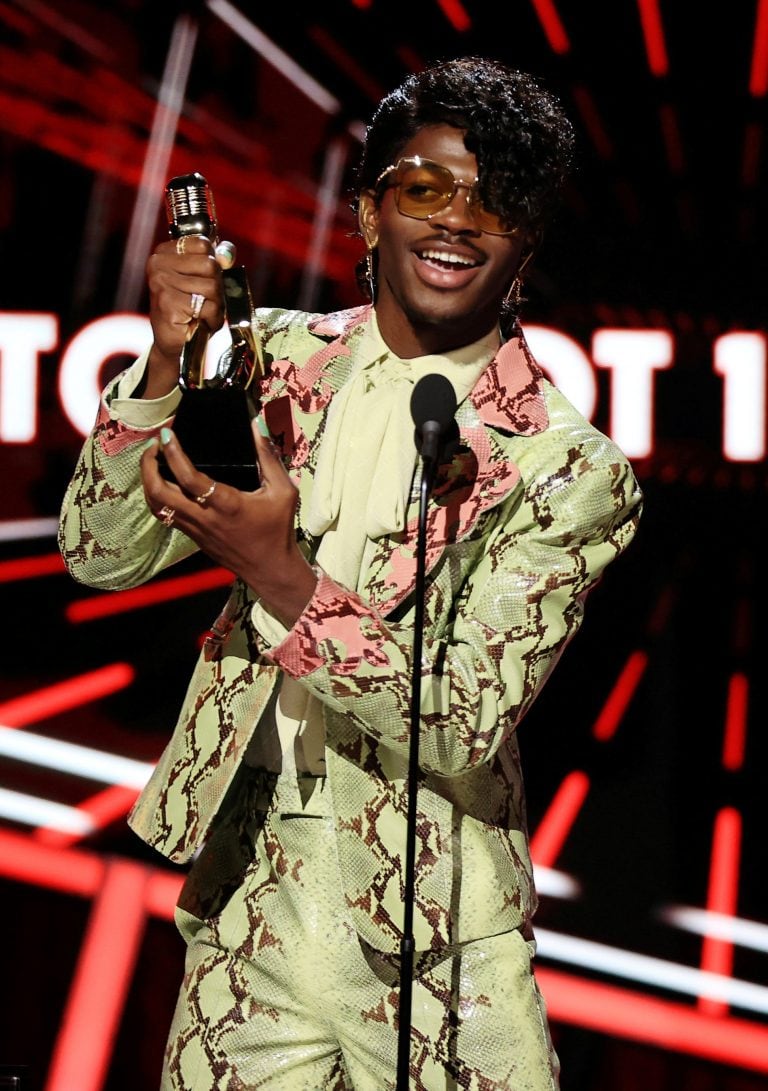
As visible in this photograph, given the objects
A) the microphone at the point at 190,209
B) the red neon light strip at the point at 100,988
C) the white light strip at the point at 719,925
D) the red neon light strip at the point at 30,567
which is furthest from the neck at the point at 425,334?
the red neon light strip at the point at 30,567

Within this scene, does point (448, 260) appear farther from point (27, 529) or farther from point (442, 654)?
point (27, 529)

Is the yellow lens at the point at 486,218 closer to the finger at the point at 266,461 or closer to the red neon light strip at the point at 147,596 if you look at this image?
the finger at the point at 266,461

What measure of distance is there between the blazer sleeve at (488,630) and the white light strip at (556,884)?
244cm

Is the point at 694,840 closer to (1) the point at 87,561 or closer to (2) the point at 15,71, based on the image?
(1) the point at 87,561

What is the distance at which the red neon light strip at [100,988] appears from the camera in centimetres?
295

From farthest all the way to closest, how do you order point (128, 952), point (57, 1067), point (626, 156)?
point (626, 156) < point (128, 952) < point (57, 1067)

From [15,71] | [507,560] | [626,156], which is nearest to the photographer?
[507,560]

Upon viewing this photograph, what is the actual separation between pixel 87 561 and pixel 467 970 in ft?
2.05

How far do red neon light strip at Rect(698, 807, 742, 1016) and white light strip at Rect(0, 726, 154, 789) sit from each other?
1.81 m

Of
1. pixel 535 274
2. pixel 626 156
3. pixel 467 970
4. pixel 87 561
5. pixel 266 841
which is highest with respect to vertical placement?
pixel 626 156

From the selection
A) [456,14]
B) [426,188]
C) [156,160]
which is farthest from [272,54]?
[426,188]

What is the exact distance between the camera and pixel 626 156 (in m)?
4.57

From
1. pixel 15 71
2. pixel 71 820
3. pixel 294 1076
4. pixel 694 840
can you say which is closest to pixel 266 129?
pixel 15 71

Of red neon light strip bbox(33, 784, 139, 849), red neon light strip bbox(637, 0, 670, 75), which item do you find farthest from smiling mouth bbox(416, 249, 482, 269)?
red neon light strip bbox(637, 0, 670, 75)
